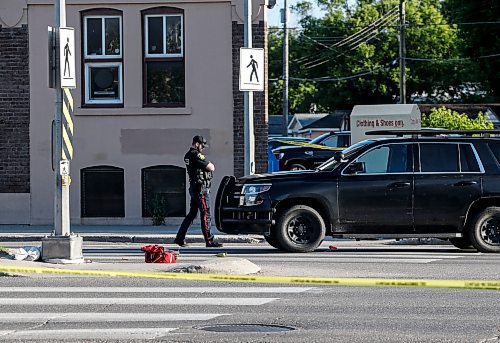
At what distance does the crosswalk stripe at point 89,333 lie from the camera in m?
9.57

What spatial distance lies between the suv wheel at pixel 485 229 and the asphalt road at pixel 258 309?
209 centimetres

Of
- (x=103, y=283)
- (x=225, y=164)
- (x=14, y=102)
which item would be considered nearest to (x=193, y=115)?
(x=225, y=164)

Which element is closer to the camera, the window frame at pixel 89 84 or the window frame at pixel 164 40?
the window frame at pixel 164 40

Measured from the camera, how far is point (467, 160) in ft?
58.4

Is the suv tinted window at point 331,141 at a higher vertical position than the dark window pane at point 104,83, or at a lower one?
lower

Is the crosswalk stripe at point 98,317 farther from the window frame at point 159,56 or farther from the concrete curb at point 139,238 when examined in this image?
the window frame at point 159,56

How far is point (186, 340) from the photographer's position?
9.41 m

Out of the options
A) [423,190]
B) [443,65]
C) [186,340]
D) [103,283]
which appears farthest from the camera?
[443,65]

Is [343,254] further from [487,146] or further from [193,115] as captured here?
[193,115]

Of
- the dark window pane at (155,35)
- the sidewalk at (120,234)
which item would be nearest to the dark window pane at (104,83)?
the dark window pane at (155,35)

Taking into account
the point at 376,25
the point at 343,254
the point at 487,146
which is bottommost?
the point at 343,254

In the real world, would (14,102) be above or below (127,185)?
above

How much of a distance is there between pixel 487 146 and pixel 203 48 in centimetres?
772

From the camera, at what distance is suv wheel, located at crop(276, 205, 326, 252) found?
17406 mm
